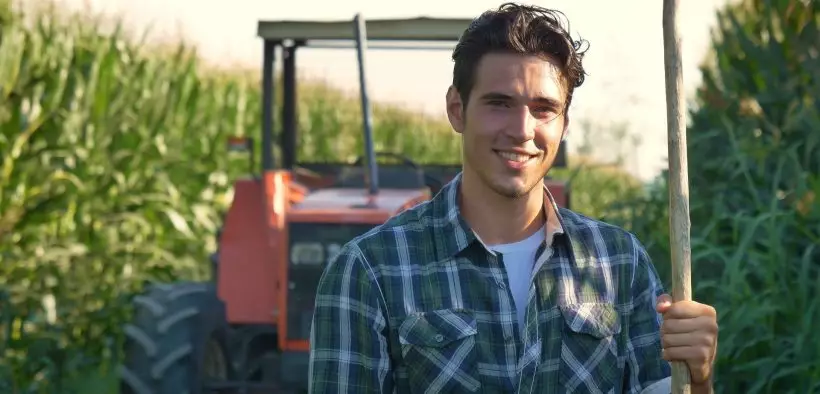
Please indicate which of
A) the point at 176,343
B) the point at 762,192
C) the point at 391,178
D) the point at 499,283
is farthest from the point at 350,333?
the point at 762,192

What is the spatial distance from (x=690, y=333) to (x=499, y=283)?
324mm

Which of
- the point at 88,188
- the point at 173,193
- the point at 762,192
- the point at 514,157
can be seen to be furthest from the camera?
the point at 173,193

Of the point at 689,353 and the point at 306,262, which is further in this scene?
the point at 306,262

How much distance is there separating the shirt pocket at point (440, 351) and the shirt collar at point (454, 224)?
115mm

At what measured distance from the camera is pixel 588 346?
2514 mm

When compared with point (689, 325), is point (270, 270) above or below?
below

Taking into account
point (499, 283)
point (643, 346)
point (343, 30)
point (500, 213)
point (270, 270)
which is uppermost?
point (343, 30)

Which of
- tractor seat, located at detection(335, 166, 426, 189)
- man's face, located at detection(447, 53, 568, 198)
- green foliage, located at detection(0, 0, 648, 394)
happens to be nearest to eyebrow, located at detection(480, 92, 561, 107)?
man's face, located at detection(447, 53, 568, 198)

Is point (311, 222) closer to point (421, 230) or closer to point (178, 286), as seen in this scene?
point (178, 286)

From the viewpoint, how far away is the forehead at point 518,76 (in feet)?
8.07

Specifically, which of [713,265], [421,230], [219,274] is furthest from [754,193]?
[421,230]

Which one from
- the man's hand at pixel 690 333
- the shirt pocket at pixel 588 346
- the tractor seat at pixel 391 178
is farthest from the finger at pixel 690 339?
the tractor seat at pixel 391 178

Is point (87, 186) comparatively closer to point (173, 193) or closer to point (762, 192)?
point (173, 193)

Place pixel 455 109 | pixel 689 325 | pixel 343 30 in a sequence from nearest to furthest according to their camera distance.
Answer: pixel 689 325 < pixel 455 109 < pixel 343 30
